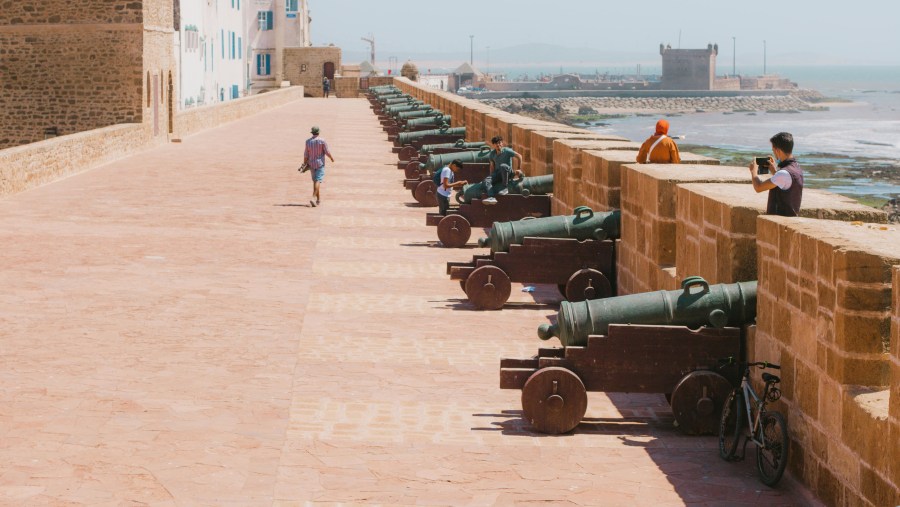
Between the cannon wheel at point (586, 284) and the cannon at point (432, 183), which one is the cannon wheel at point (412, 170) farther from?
the cannon wheel at point (586, 284)

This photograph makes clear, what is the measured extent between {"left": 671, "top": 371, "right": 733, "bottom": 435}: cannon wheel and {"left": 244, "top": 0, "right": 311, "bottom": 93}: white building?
73.0 m

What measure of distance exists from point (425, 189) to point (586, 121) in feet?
413

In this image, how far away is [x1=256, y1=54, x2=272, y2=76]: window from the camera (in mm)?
80938

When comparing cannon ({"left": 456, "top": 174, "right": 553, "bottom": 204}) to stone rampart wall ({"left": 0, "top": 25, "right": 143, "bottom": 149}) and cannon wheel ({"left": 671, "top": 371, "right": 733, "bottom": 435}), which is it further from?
stone rampart wall ({"left": 0, "top": 25, "right": 143, "bottom": 149})

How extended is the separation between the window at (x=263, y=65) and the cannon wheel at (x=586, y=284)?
71.0 meters

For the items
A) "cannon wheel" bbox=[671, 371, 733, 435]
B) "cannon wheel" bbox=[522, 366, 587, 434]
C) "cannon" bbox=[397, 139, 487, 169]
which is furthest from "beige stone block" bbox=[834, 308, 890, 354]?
"cannon" bbox=[397, 139, 487, 169]

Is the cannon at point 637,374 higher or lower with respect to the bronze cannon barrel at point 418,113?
lower

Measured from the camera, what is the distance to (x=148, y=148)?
3039cm

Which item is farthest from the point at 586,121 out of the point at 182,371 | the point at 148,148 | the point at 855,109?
the point at 182,371

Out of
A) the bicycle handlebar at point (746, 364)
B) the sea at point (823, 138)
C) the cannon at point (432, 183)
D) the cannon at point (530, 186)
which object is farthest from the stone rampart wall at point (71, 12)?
the bicycle handlebar at point (746, 364)

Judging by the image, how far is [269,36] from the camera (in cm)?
8250

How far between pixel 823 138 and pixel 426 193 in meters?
85.5

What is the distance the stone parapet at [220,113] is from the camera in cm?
3528

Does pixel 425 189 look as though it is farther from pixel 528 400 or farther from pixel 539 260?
pixel 528 400
